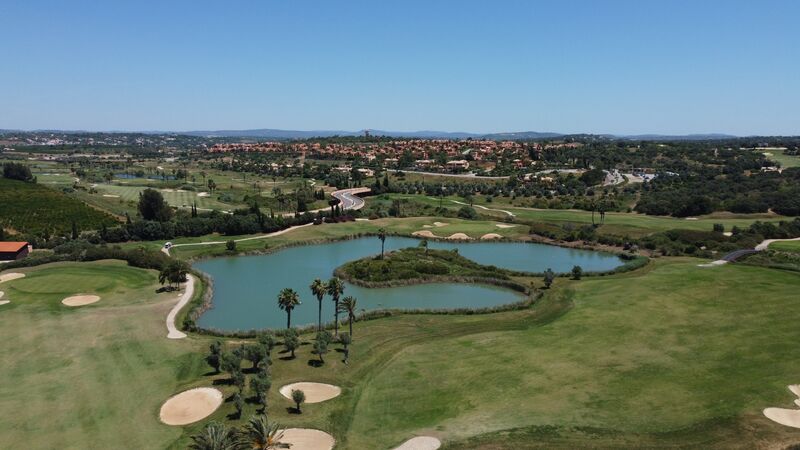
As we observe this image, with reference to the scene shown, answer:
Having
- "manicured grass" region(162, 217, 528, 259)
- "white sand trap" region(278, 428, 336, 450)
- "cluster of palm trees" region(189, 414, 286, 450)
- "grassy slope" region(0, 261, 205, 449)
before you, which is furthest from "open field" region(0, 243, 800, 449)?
"manicured grass" region(162, 217, 528, 259)

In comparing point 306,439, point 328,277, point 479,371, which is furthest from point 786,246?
point 306,439

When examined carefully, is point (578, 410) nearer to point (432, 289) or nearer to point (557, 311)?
point (557, 311)

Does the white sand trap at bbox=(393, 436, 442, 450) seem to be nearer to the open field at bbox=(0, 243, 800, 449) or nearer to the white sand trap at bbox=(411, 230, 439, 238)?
the open field at bbox=(0, 243, 800, 449)

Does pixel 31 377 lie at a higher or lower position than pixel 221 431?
lower

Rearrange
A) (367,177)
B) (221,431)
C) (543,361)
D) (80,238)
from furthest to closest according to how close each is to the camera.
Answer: (367,177), (80,238), (543,361), (221,431)

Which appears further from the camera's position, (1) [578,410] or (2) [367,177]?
(2) [367,177]

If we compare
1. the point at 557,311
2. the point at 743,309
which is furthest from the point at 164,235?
the point at 743,309
